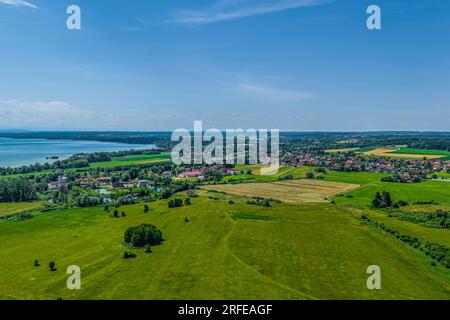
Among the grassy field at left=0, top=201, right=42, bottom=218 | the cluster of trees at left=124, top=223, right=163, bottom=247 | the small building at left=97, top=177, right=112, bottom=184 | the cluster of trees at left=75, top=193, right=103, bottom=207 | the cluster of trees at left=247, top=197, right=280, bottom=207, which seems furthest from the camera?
the small building at left=97, top=177, right=112, bottom=184

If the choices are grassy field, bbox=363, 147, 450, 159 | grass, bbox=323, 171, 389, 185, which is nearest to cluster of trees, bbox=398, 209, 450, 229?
grass, bbox=323, 171, 389, 185

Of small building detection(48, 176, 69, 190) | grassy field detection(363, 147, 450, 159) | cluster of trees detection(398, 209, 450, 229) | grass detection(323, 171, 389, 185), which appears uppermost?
grassy field detection(363, 147, 450, 159)

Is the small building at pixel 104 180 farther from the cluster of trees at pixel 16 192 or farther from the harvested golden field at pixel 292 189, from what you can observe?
the harvested golden field at pixel 292 189

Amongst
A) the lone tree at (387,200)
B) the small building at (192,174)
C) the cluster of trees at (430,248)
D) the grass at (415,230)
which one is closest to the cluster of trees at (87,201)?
the small building at (192,174)

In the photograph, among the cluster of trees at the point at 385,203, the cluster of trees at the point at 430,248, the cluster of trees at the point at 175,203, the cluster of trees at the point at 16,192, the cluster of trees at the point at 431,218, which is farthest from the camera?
Result: the cluster of trees at the point at 16,192

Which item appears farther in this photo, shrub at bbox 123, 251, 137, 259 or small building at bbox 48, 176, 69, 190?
small building at bbox 48, 176, 69, 190

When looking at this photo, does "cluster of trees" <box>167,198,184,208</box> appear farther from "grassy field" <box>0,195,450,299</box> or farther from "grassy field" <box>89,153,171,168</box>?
"grassy field" <box>89,153,171,168</box>

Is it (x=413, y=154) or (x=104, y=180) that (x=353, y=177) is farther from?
(x=413, y=154)

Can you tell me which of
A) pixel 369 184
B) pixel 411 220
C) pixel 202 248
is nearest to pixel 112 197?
pixel 202 248
